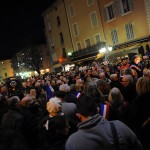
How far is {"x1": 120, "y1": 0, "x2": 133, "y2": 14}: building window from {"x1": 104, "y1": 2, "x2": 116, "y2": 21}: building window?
1446 millimetres

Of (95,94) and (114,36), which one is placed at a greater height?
(114,36)

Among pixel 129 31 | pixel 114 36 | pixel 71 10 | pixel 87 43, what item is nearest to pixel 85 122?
pixel 129 31

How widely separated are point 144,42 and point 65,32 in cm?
1813

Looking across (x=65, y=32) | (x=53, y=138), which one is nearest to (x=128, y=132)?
(x=53, y=138)

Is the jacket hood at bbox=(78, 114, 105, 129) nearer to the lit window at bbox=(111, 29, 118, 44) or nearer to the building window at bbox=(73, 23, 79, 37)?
the lit window at bbox=(111, 29, 118, 44)

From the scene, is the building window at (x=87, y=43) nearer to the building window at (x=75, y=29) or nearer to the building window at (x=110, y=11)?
the building window at (x=75, y=29)

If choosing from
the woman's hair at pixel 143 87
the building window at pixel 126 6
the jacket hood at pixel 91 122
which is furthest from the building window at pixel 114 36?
the jacket hood at pixel 91 122

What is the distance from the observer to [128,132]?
2.87 meters

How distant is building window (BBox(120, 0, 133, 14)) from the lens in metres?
29.9

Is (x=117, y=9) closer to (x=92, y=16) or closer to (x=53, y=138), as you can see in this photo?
(x=92, y=16)

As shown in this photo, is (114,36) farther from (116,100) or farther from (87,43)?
(116,100)

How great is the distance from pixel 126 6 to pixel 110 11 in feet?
9.51

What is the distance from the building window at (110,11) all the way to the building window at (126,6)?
1446 mm

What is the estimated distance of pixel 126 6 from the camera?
101 ft
